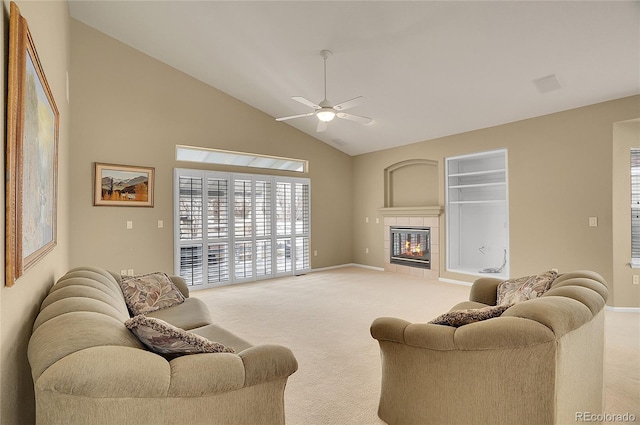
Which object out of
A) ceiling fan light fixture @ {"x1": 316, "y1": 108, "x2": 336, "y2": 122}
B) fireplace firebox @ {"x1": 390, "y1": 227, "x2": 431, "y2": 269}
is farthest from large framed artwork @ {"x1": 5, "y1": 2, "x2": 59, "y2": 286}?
fireplace firebox @ {"x1": 390, "y1": 227, "x2": 431, "y2": 269}

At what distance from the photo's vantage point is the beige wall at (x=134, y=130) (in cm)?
494

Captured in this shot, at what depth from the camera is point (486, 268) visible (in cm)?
655

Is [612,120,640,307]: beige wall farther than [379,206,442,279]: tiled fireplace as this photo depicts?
No

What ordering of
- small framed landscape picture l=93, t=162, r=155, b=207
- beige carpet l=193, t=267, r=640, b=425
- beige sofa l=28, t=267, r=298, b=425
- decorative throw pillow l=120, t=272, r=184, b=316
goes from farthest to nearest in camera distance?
small framed landscape picture l=93, t=162, r=155, b=207, decorative throw pillow l=120, t=272, r=184, b=316, beige carpet l=193, t=267, r=640, b=425, beige sofa l=28, t=267, r=298, b=425

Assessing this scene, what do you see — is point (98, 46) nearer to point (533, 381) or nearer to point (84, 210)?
point (84, 210)

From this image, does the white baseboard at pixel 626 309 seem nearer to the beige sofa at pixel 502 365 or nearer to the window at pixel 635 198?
the window at pixel 635 198

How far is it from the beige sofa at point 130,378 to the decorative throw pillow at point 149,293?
127cm

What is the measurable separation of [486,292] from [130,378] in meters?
2.95

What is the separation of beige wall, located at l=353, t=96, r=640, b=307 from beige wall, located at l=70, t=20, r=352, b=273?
431 centimetres

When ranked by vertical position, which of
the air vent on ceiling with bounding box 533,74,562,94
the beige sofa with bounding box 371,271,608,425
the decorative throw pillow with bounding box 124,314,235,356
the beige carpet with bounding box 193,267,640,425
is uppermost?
the air vent on ceiling with bounding box 533,74,562,94

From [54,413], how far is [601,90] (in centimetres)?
586

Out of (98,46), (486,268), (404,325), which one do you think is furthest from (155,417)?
(486,268)

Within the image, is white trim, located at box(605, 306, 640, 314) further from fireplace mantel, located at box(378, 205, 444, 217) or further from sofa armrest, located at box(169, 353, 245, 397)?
sofa armrest, located at box(169, 353, 245, 397)

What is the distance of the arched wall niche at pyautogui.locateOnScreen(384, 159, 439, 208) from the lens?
709 cm
